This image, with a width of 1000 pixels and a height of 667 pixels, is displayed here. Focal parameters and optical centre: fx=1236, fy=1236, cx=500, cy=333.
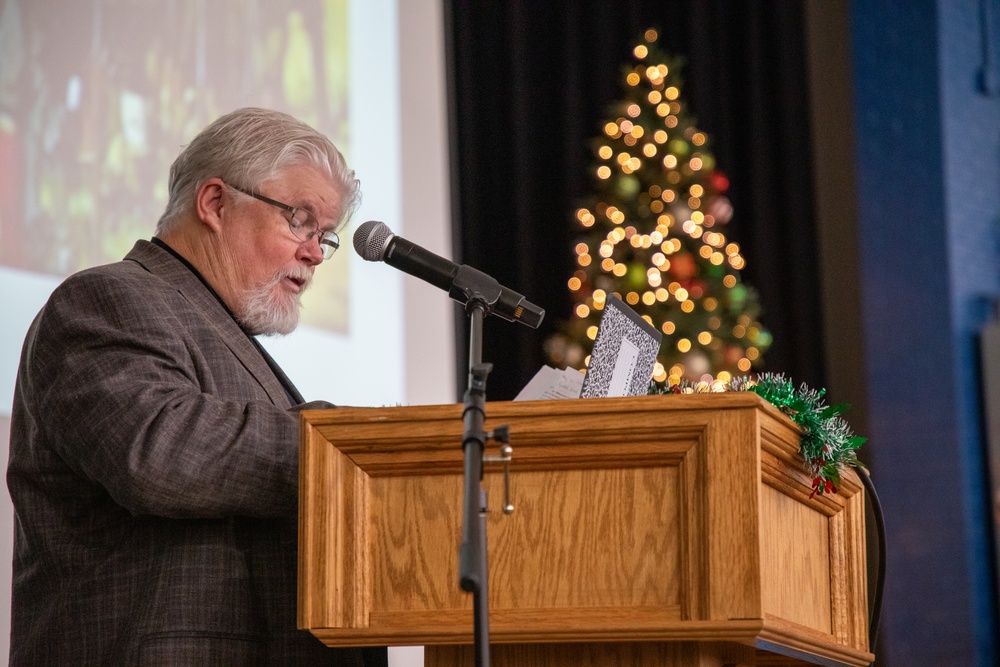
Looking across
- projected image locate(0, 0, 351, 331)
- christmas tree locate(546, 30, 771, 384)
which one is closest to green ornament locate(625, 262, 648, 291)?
christmas tree locate(546, 30, 771, 384)

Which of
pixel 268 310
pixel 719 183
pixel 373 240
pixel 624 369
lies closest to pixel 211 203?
pixel 268 310

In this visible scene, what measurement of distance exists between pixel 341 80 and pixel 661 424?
2.70m

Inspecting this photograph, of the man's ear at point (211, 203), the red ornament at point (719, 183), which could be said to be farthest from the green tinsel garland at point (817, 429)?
the red ornament at point (719, 183)

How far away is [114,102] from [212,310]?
47.8 inches

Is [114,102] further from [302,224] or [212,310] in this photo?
[212,310]

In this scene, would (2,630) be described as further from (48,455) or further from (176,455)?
(176,455)

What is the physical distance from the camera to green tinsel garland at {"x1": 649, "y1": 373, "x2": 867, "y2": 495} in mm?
1525

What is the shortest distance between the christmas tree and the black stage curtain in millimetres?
508

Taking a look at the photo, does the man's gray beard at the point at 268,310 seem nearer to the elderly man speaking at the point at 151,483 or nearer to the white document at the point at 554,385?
the elderly man speaking at the point at 151,483

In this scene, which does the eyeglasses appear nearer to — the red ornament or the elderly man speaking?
the elderly man speaking

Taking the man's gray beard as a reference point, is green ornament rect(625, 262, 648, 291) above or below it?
above

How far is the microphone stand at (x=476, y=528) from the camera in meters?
1.19

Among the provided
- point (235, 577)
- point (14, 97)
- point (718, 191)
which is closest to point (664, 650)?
point (235, 577)

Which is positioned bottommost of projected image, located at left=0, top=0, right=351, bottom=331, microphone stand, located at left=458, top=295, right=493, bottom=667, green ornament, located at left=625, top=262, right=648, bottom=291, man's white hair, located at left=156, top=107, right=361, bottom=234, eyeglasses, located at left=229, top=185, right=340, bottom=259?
microphone stand, located at left=458, top=295, right=493, bottom=667
